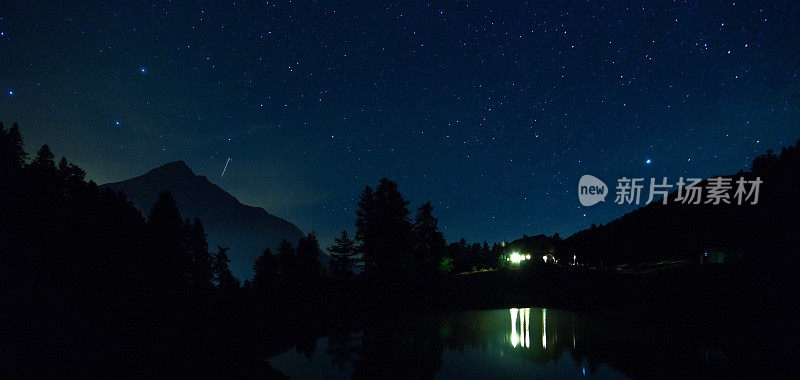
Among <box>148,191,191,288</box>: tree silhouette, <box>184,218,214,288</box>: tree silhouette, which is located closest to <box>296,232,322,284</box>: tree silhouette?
<box>184,218,214,288</box>: tree silhouette

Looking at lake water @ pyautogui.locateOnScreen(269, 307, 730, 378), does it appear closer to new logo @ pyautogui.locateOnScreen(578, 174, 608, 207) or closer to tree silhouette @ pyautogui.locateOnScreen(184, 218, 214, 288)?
new logo @ pyautogui.locateOnScreen(578, 174, 608, 207)

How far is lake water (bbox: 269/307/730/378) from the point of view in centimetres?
1511

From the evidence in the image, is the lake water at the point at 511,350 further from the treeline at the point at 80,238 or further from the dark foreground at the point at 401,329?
the treeline at the point at 80,238

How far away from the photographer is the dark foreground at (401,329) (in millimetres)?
12773

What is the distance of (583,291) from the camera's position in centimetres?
3822

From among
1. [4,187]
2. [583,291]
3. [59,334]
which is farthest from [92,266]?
[583,291]

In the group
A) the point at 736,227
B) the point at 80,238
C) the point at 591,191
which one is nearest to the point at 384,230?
the point at 591,191

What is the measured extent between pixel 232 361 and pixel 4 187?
1003 inches

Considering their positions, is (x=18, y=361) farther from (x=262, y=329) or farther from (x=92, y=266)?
(x=92, y=266)

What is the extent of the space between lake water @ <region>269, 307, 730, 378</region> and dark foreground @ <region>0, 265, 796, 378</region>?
0.11 m

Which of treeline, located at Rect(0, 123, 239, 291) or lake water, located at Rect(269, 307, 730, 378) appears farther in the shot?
treeline, located at Rect(0, 123, 239, 291)

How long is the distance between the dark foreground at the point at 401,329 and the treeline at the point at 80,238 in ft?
19.3

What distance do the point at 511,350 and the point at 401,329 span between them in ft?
25.8

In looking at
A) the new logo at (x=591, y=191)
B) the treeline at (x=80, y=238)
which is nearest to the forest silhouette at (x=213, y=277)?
the treeline at (x=80, y=238)
